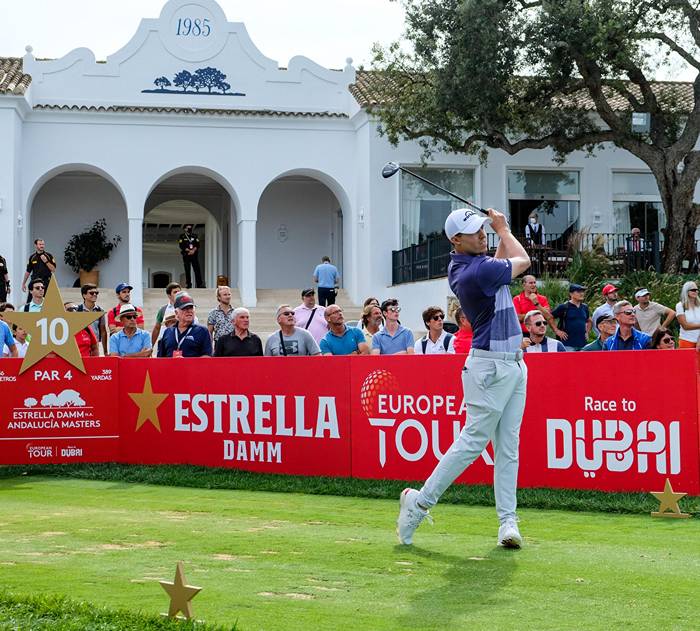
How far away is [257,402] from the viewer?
442 inches

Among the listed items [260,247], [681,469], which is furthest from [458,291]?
[260,247]

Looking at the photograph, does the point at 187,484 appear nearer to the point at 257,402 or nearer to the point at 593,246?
the point at 257,402

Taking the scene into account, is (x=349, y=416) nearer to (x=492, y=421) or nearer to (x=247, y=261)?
(x=492, y=421)

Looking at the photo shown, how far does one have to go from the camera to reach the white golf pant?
6637 mm

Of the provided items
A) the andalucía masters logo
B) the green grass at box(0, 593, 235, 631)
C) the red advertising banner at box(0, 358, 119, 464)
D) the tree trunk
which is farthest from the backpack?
the tree trunk

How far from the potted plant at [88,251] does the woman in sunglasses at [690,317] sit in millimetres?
17797

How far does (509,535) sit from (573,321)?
840 cm

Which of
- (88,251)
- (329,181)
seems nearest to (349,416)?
(329,181)

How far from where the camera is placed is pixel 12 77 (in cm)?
2639

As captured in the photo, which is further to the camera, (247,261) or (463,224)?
(247,261)

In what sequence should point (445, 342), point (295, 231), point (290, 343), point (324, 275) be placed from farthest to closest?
point (295, 231)
point (324, 275)
point (445, 342)
point (290, 343)

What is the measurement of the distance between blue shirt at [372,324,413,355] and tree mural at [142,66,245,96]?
1621cm

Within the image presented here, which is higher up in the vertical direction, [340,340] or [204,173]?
[204,173]

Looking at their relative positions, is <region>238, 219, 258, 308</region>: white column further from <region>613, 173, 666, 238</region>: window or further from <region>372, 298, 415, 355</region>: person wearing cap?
<region>372, 298, 415, 355</region>: person wearing cap
